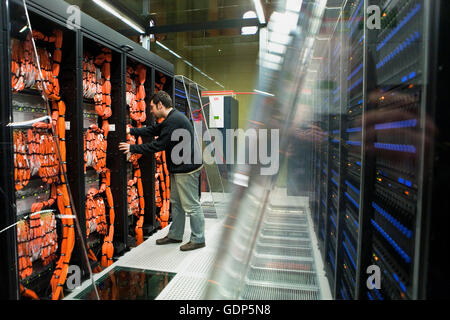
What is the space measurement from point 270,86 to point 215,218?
3.43m

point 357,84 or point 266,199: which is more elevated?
point 357,84

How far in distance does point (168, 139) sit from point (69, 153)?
99 cm

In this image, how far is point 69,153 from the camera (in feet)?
7.98

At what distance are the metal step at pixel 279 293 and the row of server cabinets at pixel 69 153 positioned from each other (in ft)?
4.18

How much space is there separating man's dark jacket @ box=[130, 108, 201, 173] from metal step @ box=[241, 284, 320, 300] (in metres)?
1.76

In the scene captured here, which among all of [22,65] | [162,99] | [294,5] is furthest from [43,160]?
[294,5]

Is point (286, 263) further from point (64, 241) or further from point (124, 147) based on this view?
point (124, 147)

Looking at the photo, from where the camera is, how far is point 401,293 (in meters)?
0.89

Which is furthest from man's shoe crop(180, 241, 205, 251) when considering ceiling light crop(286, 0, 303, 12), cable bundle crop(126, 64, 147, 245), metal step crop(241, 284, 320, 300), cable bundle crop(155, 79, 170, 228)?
ceiling light crop(286, 0, 303, 12)

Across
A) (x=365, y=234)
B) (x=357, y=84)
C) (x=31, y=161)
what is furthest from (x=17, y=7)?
(x=365, y=234)

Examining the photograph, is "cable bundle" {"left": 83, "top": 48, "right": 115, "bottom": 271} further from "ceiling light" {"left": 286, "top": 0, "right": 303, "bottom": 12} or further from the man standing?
"ceiling light" {"left": 286, "top": 0, "right": 303, "bottom": 12}

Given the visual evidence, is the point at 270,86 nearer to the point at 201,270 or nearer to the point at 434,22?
the point at 434,22

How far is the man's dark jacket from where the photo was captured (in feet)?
10.2

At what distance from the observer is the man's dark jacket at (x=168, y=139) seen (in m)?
3.11
